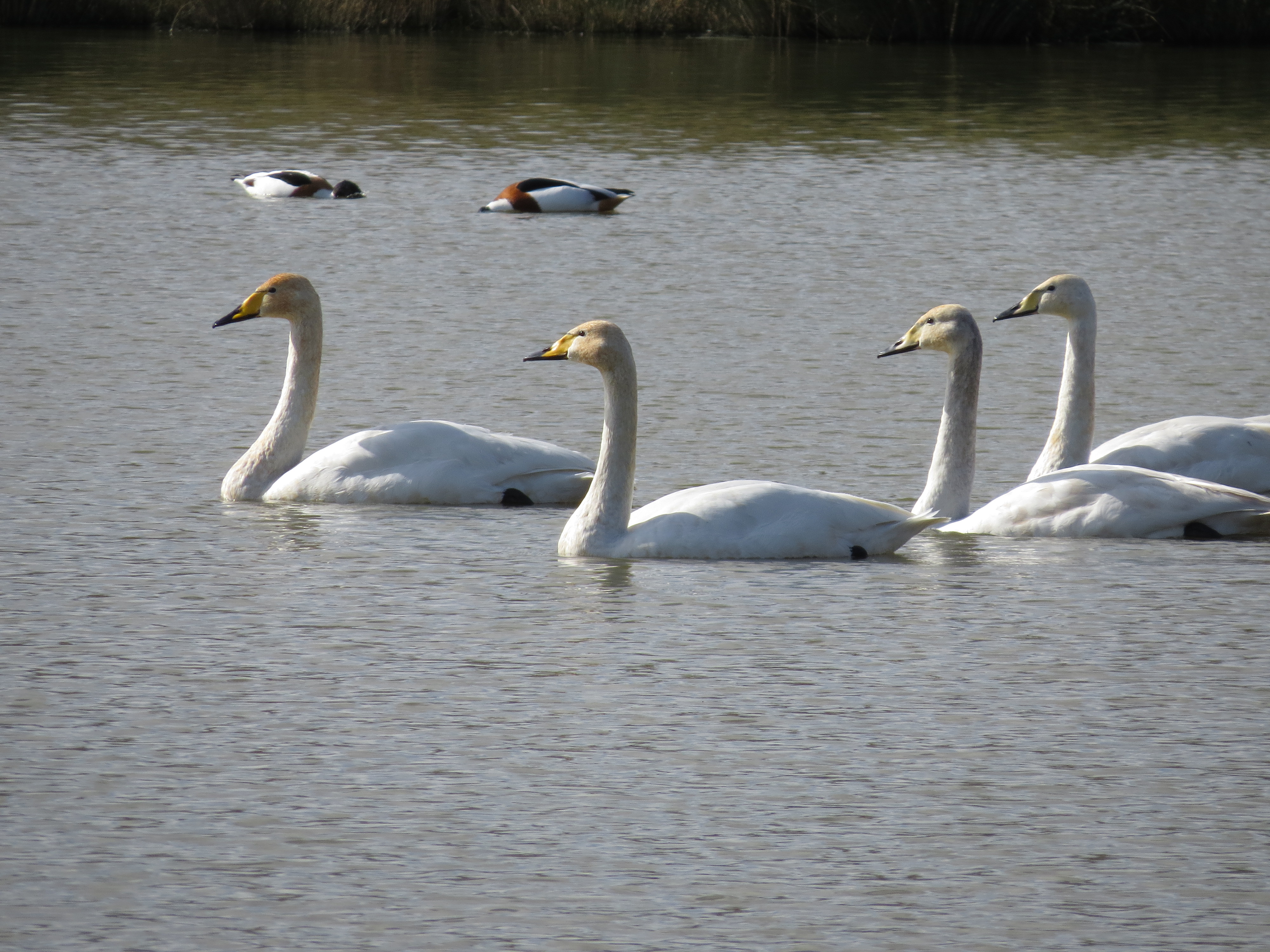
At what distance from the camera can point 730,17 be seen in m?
34.1

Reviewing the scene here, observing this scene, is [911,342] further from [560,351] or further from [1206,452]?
[560,351]

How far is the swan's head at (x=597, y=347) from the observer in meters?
7.59

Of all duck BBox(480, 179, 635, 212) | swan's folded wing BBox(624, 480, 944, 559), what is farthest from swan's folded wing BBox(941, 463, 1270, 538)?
duck BBox(480, 179, 635, 212)

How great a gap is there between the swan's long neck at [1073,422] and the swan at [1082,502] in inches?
17.2

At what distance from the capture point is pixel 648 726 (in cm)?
551

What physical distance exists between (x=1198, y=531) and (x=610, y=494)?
2130 millimetres

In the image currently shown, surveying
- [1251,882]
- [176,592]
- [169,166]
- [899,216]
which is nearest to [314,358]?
[176,592]

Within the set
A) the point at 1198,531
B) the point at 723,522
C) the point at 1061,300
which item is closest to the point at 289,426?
the point at 723,522

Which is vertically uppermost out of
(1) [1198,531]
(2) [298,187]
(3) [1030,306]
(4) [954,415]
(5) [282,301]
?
(3) [1030,306]

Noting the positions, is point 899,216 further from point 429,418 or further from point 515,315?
point 429,418

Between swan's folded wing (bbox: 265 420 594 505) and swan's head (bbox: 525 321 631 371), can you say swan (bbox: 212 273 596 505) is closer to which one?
swan's folded wing (bbox: 265 420 594 505)

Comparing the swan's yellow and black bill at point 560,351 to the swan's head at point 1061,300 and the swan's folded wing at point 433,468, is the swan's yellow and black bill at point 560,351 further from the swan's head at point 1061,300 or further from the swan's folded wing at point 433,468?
the swan's head at point 1061,300

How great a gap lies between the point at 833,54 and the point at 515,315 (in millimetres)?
20062

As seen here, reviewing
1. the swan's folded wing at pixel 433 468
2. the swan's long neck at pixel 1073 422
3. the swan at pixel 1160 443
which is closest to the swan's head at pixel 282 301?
the swan's folded wing at pixel 433 468
